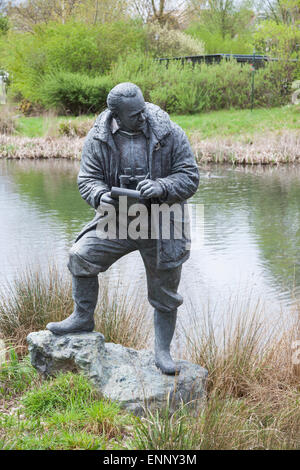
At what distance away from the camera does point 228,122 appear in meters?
23.9

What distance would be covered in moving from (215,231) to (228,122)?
13.8 m

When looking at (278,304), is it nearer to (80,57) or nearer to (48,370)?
(48,370)

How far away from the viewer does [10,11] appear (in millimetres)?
42312

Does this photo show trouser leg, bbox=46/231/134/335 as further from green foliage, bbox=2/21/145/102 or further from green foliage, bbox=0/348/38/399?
green foliage, bbox=2/21/145/102

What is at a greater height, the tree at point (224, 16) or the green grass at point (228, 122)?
the tree at point (224, 16)

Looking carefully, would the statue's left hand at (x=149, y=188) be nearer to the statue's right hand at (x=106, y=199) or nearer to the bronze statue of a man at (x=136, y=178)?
the bronze statue of a man at (x=136, y=178)

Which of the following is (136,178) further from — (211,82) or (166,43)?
(166,43)

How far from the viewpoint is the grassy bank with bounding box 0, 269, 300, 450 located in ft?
11.2

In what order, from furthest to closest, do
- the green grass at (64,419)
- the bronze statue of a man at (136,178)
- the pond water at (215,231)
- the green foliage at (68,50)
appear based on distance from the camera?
the green foliage at (68,50), the pond water at (215,231), the bronze statue of a man at (136,178), the green grass at (64,419)

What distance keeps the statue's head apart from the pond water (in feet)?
6.05

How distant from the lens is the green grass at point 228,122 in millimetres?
21469

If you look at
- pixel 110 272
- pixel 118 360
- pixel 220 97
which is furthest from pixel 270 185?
pixel 220 97

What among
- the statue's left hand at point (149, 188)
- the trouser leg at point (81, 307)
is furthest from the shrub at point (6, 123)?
the statue's left hand at point (149, 188)

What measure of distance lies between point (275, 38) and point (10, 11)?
20.1 meters
